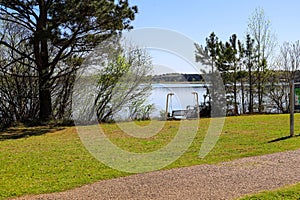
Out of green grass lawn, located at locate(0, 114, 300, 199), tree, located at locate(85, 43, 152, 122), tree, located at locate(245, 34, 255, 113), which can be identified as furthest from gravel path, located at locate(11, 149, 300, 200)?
tree, located at locate(245, 34, 255, 113)

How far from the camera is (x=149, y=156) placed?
20.5ft

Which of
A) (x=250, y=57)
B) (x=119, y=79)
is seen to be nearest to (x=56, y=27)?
(x=119, y=79)

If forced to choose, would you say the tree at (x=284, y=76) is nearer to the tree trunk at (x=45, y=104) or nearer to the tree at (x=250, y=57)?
the tree at (x=250, y=57)

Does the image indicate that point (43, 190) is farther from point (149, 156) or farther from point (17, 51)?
point (17, 51)

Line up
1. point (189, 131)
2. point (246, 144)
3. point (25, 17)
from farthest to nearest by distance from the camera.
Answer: point (25, 17) → point (189, 131) → point (246, 144)

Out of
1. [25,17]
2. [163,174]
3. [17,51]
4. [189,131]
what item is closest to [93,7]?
[25,17]

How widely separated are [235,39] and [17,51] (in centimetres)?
966

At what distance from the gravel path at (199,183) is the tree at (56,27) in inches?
263

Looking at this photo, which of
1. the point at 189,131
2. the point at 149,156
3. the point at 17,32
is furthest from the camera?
the point at 17,32

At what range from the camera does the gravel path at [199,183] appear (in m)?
3.96

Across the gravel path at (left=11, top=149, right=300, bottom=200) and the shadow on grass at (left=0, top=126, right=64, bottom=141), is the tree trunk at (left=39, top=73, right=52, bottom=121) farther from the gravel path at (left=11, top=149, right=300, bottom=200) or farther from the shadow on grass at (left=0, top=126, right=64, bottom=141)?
the gravel path at (left=11, top=149, right=300, bottom=200)

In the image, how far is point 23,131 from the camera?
10.4m

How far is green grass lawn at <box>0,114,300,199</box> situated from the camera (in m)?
4.61

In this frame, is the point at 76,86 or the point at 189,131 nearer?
the point at 189,131
